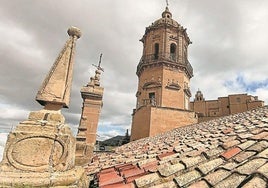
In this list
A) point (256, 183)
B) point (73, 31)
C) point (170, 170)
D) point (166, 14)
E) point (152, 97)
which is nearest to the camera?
point (256, 183)

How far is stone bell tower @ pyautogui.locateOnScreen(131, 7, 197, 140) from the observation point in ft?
55.0

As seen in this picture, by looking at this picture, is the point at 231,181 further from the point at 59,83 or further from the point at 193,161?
the point at 59,83

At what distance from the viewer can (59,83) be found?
101 inches

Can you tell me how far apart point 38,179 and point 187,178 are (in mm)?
1645

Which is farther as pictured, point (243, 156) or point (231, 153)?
point (231, 153)

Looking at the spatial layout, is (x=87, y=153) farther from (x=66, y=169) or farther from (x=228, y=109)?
(x=228, y=109)

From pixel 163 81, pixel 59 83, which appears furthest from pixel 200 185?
pixel 163 81

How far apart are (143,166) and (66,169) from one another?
1.31 meters

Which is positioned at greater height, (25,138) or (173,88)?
(173,88)

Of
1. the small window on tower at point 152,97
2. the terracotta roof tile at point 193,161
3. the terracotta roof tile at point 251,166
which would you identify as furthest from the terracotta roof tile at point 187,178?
the small window on tower at point 152,97

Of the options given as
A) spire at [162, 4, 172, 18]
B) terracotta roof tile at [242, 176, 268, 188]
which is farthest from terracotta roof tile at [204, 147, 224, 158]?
spire at [162, 4, 172, 18]

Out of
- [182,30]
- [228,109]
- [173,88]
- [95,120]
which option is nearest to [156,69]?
[173,88]

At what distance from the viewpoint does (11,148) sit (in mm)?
1988

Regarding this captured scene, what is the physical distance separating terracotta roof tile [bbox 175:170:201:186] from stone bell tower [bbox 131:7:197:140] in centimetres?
1396
